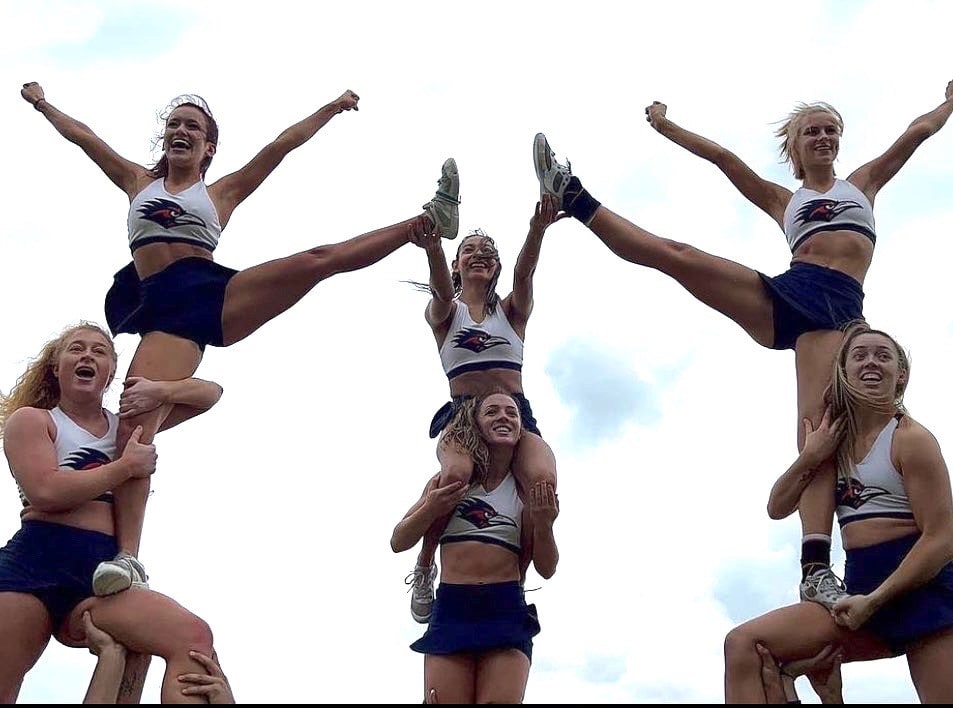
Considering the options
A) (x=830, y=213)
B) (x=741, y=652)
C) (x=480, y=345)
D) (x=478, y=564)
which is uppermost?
(x=830, y=213)

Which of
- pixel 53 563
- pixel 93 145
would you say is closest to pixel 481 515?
pixel 53 563

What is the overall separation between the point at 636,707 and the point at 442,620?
3.46 metres

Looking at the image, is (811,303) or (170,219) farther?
(170,219)

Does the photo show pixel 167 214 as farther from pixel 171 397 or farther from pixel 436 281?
pixel 436 281

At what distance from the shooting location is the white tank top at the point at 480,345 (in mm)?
7445

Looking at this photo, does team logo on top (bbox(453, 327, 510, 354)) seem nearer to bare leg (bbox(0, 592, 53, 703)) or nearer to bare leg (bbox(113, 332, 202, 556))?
bare leg (bbox(113, 332, 202, 556))

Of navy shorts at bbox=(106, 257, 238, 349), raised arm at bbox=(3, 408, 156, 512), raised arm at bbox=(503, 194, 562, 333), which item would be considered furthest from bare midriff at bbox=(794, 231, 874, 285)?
raised arm at bbox=(3, 408, 156, 512)

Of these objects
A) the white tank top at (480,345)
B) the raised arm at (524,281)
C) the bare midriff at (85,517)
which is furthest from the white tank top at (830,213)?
the bare midriff at (85,517)

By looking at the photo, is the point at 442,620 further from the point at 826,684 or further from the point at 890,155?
the point at 890,155

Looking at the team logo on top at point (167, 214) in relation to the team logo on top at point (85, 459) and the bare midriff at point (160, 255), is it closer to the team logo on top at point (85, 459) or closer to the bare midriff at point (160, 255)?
the bare midriff at point (160, 255)

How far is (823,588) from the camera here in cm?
Answer: 538

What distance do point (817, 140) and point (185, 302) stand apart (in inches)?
148

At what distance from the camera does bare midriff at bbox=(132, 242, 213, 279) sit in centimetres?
638

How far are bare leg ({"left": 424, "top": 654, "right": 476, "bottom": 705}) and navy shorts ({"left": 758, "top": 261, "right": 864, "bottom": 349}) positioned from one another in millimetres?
2450
